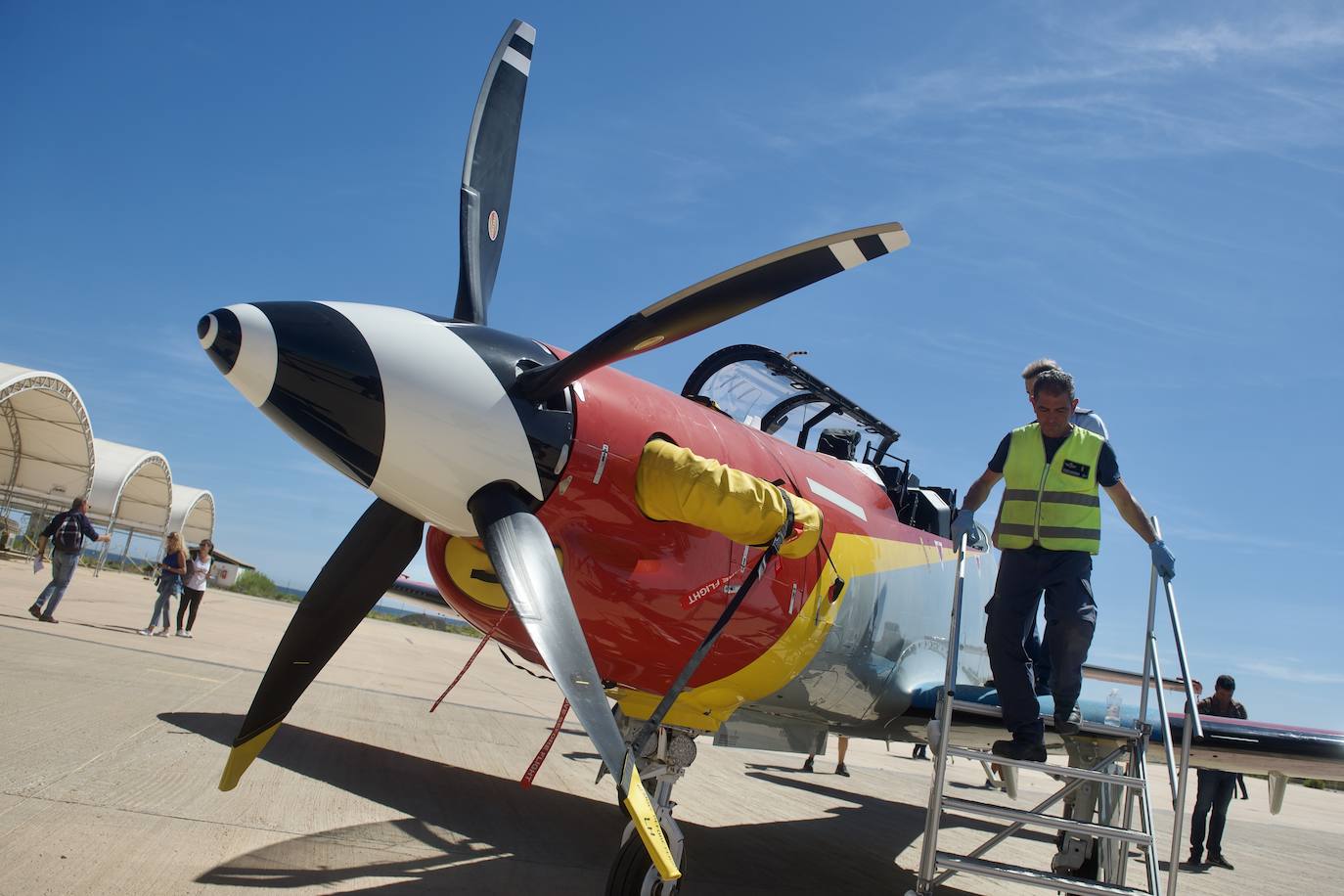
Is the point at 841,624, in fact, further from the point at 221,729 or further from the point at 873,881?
the point at 221,729

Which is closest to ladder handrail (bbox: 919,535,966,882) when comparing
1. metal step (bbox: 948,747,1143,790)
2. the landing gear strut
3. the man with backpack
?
metal step (bbox: 948,747,1143,790)

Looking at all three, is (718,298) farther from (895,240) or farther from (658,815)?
(658,815)

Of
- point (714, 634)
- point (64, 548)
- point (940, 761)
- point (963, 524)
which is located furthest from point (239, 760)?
point (64, 548)

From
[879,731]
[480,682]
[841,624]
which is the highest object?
[841,624]

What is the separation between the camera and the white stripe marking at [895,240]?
3.93 metres

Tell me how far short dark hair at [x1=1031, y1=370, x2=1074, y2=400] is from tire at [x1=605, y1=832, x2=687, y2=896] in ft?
11.3

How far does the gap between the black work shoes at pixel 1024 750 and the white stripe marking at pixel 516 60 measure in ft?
16.5

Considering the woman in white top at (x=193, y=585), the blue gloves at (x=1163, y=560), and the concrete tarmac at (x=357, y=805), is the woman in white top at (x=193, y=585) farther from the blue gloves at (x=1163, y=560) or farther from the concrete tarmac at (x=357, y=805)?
the blue gloves at (x=1163, y=560)

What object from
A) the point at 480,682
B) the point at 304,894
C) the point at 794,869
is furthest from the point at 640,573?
the point at 480,682

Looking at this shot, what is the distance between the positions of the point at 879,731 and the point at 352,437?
200 inches

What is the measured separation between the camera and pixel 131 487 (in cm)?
4719

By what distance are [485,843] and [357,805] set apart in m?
0.97

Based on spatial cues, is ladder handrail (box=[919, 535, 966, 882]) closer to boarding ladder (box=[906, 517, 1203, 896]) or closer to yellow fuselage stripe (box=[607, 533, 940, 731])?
boarding ladder (box=[906, 517, 1203, 896])

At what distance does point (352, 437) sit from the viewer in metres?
3.93
